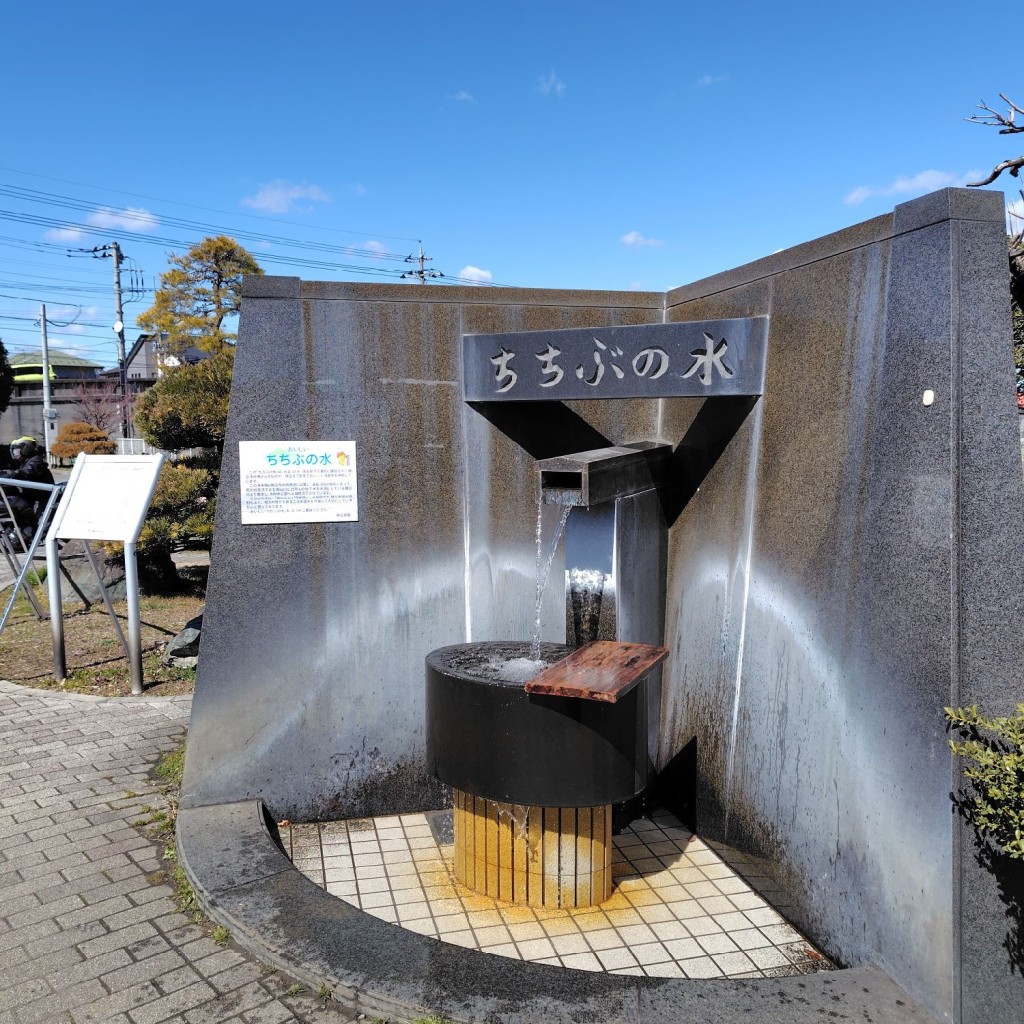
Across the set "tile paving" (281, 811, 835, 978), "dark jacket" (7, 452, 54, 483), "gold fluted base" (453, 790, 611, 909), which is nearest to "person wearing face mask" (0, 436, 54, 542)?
"dark jacket" (7, 452, 54, 483)

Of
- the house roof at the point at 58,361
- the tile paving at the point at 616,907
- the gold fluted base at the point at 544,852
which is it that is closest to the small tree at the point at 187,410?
the tile paving at the point at 616,907

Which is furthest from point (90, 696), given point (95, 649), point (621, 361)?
point (621, 361)

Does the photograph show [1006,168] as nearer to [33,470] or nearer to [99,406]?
[33,470]

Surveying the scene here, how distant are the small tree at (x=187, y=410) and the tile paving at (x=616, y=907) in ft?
22.6

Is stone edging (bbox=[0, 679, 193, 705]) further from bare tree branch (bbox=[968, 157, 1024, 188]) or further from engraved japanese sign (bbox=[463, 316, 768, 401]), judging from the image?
bare tree branch (bbox=[968, 157, 1024, 188])

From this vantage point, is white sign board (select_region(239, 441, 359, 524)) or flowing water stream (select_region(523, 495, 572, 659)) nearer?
white sign board (select_region(239, 441, 359, 524))

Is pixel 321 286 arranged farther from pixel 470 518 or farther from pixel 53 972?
pixel 53 972

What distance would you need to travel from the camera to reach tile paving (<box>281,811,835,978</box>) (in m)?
3.78

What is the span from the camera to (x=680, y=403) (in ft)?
17.3

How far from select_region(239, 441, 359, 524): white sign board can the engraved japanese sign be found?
920mm

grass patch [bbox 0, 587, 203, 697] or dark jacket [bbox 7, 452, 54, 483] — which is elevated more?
dark jacket [bbox 7, 452, 54, 483]

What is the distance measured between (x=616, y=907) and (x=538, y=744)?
3.49 feet

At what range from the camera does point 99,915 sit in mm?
3916

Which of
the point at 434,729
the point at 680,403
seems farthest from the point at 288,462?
the point at 680,403
